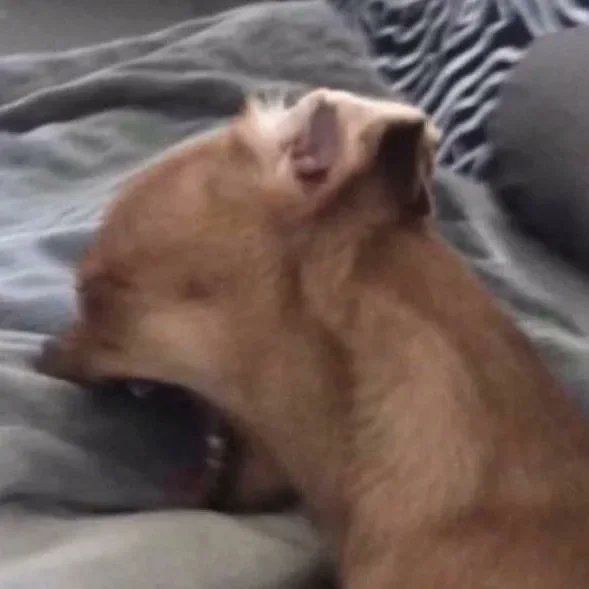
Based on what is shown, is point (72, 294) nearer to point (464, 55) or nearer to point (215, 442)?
point (215, 442)

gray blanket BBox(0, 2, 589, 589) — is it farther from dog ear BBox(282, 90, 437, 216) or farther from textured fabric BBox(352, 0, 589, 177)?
dog ear BBox(282, 90, 437, 216)

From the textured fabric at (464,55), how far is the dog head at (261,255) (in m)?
0.62

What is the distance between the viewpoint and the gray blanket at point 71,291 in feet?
3.47

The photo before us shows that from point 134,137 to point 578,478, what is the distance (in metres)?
0.91

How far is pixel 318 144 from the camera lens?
108 cm

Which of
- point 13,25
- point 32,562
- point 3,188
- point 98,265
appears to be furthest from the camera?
point 13,25

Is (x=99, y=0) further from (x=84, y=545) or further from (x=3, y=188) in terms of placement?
(x=84, y=545)

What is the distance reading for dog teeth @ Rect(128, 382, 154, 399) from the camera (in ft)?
3.84

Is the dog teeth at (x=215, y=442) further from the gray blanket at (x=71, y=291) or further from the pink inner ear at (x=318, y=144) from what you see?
the pink inner ear at (x=318, y=144)

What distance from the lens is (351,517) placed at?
3.56 feet

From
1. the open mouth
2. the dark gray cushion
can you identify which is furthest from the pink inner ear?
the dark gray cushion

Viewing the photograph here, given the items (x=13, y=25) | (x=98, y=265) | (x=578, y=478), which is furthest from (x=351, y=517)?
(x=13, y=25)

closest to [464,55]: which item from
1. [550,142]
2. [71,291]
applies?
→ [550,142]

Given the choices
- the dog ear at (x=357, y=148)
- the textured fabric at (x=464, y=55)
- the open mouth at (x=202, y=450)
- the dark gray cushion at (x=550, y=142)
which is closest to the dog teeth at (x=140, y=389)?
the open mouth at (x=202, y=450)
